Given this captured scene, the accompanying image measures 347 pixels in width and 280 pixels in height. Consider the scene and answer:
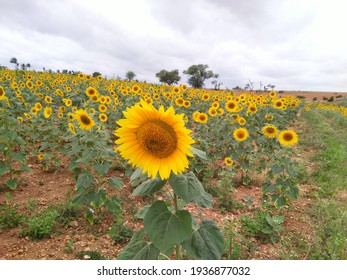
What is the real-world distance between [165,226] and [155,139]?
1.75 ft

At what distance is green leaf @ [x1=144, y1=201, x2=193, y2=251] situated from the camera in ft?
5.55

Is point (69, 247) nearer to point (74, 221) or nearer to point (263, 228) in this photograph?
point (74, 221)

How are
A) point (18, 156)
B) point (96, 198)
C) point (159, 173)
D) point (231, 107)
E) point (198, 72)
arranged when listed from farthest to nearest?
point (198, 72), point (231, 107), point (18, 156), point (96, 198), point (159, 173)

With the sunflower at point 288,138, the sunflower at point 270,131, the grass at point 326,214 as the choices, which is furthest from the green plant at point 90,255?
the sunflower at point 270,131

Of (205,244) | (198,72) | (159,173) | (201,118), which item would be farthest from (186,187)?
(198,72)

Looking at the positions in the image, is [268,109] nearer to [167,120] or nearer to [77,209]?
[77,209]

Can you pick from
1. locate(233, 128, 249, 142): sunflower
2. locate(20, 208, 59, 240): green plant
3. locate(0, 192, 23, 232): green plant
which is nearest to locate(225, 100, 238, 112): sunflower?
locate(233, 128, 249, 142): sunflower

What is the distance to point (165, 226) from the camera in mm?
1742

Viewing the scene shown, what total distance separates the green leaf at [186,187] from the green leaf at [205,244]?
365 millimetres

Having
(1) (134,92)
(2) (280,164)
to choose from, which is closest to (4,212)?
(2) (280,164)

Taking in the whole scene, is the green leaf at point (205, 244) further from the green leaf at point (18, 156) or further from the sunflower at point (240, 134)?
the sunflower at point (240, 134)

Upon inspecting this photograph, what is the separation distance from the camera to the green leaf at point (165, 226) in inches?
66.6

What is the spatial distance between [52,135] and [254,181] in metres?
A: 4.19

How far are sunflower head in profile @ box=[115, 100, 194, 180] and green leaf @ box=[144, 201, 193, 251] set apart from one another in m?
0.25
